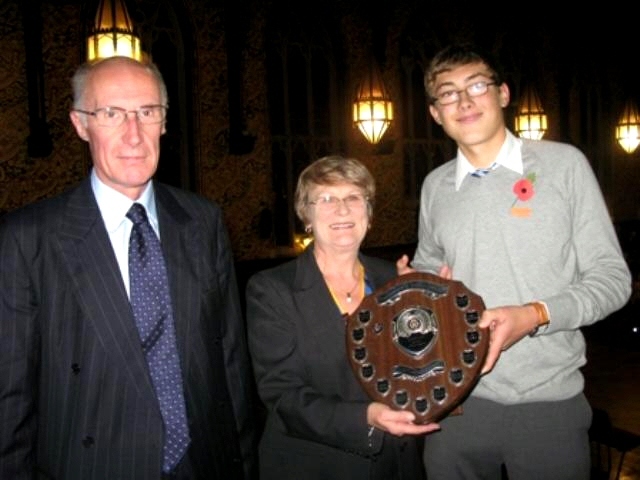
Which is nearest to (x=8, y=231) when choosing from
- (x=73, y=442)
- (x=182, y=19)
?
(x=73, y=442)

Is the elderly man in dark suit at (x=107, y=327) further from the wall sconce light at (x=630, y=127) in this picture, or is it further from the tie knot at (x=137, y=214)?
the wall sconce light at (x=630, y=127)

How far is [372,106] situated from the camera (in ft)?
22.3

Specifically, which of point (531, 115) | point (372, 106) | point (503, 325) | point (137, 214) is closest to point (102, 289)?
point (137, 214)

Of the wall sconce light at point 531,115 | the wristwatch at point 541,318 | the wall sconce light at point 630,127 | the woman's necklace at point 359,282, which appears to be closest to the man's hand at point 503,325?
the wristwatch at point 541,318

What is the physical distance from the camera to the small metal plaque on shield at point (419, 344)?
1432mm

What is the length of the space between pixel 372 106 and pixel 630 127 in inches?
212

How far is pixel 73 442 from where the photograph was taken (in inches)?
60.4

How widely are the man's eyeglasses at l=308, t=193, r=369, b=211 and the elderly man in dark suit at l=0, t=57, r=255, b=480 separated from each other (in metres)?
0.45

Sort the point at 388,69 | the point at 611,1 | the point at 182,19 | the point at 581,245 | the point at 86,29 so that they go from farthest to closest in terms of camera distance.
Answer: the point at 611,1, the point at 388,69, the point at 182,19, the point at 86,29, the point at 581,245

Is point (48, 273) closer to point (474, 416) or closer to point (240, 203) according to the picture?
point (474, 416)

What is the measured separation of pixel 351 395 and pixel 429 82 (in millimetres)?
978

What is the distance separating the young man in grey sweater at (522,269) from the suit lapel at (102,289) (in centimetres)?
84

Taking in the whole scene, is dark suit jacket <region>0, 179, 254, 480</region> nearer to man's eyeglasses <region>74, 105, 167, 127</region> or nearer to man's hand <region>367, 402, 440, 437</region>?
man's eyeglasses <region>74, 105, 167, 127</region>

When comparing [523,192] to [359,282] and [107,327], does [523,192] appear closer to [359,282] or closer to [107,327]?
[359,282]
